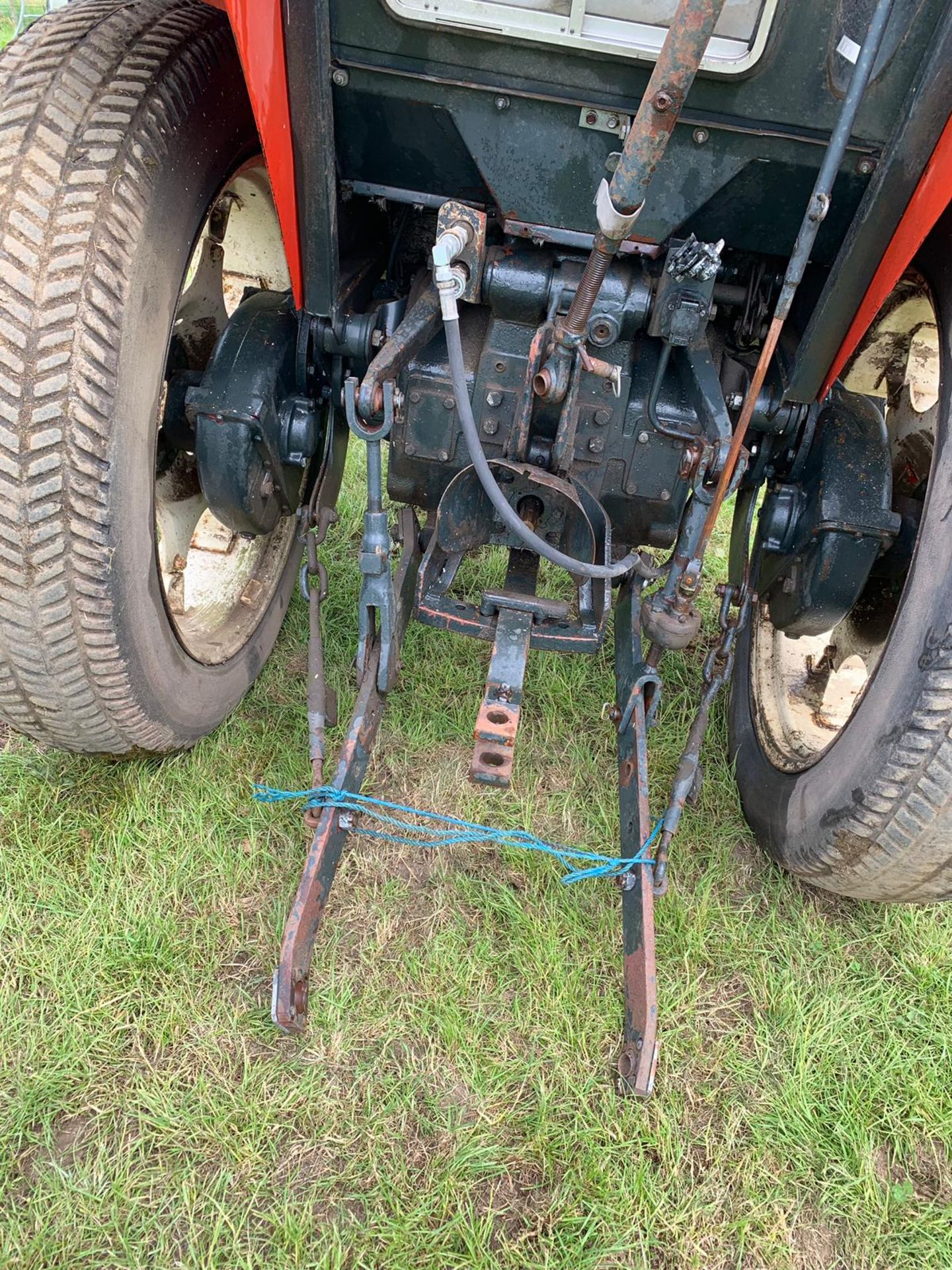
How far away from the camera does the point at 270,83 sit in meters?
1.57

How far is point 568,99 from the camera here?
5.23ft

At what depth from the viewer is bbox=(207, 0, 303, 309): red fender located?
1471 millimetres

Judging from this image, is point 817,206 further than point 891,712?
No

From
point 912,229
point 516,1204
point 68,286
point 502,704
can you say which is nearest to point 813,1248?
point 516,1204

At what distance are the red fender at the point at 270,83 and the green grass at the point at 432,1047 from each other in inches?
52.5

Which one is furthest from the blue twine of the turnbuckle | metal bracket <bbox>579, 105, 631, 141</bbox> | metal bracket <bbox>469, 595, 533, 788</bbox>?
metal bracket <bbox>579, 105, 631, 141</bbox>

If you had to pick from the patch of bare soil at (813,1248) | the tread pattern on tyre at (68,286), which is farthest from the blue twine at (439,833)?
the patch of bare soil at (813,1248)

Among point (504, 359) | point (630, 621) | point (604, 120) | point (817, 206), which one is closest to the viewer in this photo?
point (817, 206)

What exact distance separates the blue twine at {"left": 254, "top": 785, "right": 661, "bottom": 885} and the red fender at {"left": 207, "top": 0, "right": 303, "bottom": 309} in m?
1.12

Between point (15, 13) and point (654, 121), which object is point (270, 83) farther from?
point (15, 13)

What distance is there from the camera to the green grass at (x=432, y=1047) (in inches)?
64.7

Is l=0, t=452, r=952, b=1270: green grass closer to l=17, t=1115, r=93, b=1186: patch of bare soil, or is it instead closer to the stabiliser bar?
l=17, t=1115, r=93, b=1186: patch of bare soil

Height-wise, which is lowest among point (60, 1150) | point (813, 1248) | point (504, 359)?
point (60, 1150)

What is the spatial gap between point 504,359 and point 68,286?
863 mm
